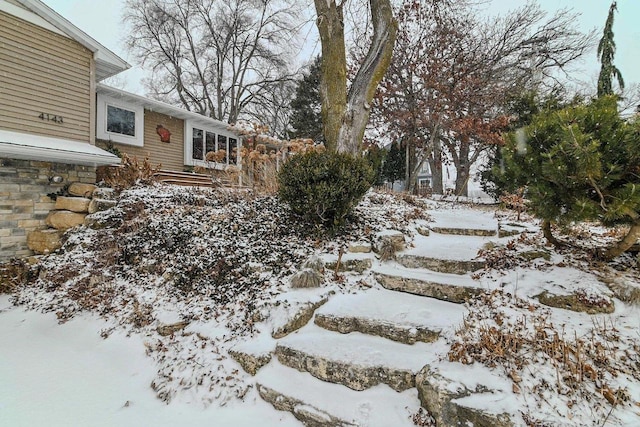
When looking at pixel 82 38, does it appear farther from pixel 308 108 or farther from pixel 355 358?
pixel 308 108

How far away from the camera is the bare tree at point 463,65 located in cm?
966

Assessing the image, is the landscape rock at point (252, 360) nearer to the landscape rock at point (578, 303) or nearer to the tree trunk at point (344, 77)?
the landscape rock at point (578, 303)

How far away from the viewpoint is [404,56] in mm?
10273

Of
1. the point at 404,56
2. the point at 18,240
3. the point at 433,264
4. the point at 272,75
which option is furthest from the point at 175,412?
the point at 272,75

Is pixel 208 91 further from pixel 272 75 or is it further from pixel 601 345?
pixel 601 345

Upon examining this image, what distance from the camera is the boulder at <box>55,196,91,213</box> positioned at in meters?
5.47

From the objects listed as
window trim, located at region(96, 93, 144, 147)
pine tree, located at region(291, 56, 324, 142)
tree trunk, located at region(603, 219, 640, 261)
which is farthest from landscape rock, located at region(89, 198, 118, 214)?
pine tree, located at region(291, 56, 324, 142)

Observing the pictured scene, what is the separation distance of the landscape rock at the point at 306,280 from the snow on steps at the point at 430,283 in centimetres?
67

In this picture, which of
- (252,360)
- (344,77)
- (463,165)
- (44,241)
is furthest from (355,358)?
(463,165)

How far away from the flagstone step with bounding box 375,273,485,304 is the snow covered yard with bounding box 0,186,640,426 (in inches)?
0.7

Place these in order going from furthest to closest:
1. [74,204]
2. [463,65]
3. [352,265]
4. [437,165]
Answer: [437,165] → [463,65] → [74,204] → [352,265]

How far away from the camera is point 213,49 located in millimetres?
19328

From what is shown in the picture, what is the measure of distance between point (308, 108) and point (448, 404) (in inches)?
686

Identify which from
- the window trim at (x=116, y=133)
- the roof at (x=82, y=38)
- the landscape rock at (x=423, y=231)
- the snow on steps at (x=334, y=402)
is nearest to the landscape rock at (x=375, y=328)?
the snow on steps at (x=334, y=402)
